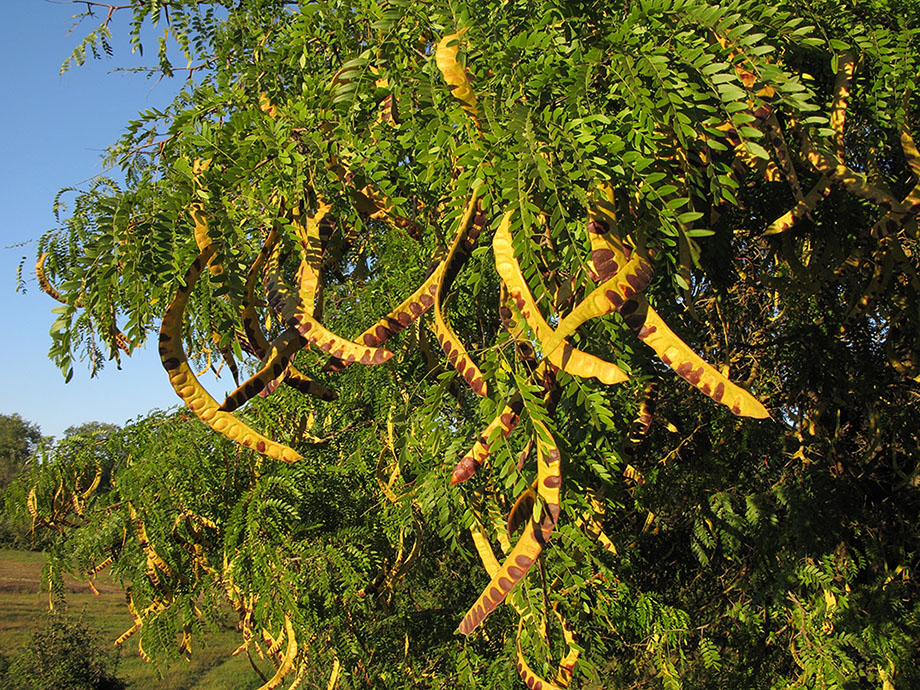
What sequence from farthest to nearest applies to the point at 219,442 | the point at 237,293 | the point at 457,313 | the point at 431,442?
the point at 219,442 < the point at 457,313 < the point at 431,442 < the point at 237,293

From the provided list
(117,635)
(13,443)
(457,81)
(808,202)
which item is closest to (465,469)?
(457,81)

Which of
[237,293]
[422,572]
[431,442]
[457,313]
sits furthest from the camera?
[422,572]

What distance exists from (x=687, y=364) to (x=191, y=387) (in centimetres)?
96

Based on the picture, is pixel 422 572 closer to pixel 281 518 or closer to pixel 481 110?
pixel 281 518

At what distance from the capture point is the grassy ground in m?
13.7

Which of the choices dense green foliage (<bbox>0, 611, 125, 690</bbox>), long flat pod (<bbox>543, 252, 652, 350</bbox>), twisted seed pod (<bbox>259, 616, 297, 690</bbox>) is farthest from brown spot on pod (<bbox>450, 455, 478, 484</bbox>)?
dense green foliage (<bbox>0, 611, 125, 690</bbox>)

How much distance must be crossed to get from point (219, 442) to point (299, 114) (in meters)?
2.39

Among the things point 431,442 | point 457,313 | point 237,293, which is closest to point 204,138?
point 237,293

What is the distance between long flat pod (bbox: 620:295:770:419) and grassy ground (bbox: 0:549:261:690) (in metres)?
8.48

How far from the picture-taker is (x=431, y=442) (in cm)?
250

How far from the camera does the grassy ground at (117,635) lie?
13.7m

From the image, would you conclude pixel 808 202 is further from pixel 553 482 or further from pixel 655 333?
pixel 553 482

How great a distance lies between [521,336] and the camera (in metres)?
1.69

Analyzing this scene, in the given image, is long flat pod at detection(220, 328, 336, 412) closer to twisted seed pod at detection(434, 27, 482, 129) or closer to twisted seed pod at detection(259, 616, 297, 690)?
twisted seed pod at detection(434, 27, 482, 129)
